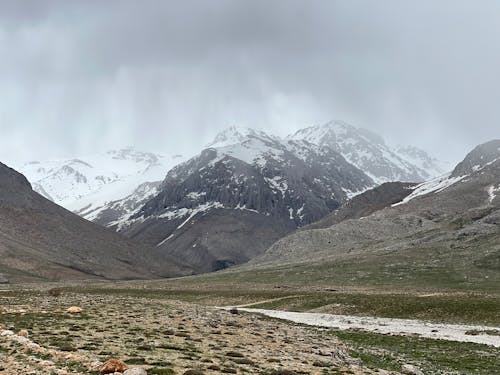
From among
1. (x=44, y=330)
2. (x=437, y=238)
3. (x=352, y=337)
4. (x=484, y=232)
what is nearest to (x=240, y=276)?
(x=437, y=238)

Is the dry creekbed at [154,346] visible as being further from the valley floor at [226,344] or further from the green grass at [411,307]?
the green grass at [411,307]

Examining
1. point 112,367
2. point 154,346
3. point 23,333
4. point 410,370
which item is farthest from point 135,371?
point 410,370

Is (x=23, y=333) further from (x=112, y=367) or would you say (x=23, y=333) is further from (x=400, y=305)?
(x=400, y=305)

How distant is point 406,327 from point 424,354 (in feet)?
63.0

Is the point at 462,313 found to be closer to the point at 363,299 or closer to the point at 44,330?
the point at 363,299

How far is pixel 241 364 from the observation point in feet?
93.1

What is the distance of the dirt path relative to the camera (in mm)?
50391

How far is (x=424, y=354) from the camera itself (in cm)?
4028

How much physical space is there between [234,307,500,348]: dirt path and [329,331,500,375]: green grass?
3.39m

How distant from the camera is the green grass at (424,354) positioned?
34.2 m

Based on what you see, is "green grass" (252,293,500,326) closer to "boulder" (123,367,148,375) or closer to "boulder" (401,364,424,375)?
"boulder" (401,364,424,375)

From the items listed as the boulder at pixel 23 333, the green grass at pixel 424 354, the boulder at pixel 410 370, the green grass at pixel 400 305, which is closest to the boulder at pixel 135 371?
the boulder at pixel 23 333

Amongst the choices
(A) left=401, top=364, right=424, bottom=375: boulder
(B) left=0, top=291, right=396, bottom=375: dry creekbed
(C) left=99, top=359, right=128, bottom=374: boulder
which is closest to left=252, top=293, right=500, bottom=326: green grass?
(B) left=0, top=291, right=396, bottom=375: dry creekbed

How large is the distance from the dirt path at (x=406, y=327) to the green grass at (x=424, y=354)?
339 cm
